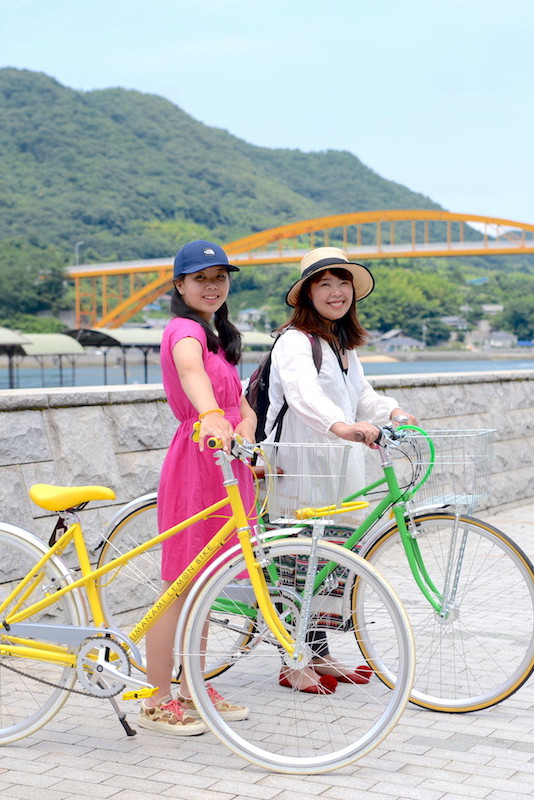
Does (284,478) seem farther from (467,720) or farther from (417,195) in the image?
(417,195)

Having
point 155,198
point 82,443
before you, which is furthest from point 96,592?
point 155,198

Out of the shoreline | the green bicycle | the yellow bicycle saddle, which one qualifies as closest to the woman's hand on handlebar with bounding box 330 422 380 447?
the green bicycle

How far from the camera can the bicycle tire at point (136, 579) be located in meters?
3.16

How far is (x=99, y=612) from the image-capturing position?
10.3 ft

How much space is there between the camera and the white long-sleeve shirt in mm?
2871

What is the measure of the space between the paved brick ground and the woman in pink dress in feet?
0.35

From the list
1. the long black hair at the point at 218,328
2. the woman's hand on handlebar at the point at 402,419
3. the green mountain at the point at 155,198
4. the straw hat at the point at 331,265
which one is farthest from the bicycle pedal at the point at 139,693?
the green mountain at the point at 155,198

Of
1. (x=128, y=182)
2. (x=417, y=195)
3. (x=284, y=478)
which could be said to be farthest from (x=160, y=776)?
(x=417, y=195)

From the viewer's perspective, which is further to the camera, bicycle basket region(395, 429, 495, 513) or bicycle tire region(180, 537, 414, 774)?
bicycle basket region(395, 429, 495, 513)

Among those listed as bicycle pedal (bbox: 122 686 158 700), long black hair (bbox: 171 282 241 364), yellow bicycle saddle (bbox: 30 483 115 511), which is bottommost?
bicycle pedal (bbox: 122 686 158 700)

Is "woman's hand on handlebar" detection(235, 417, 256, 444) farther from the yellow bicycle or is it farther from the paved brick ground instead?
the paved brick ground

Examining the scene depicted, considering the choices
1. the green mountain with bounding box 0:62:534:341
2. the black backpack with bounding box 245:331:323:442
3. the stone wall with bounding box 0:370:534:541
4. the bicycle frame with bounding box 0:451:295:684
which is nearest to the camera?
the bicycle frame with bounding box 0:451:295:684

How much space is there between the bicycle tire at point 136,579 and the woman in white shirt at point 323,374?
23 cm

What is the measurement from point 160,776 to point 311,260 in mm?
1691
